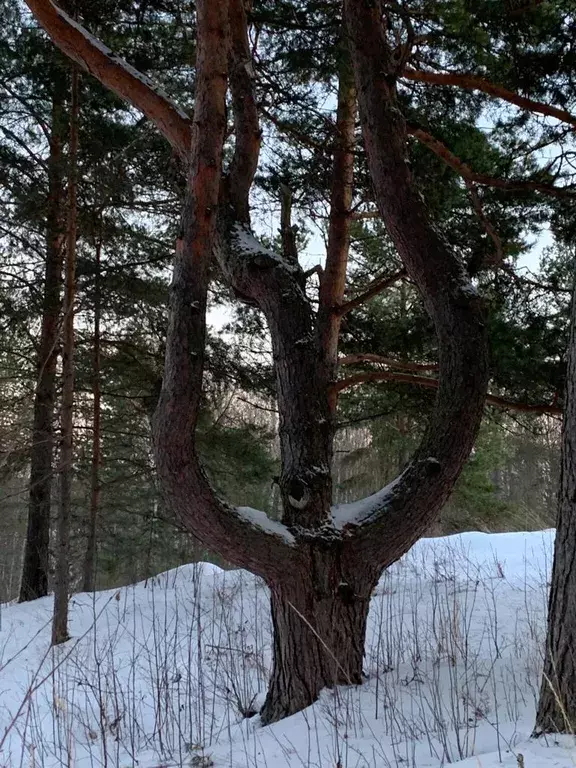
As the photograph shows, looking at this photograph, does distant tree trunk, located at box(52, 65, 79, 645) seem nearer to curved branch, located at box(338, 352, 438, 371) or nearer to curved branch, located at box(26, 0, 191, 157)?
curved branch, located at box(26, 0, 191, 157)

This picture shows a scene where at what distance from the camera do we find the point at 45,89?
7930 millimetres

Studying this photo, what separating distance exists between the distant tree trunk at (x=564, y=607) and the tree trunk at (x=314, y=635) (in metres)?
1.22

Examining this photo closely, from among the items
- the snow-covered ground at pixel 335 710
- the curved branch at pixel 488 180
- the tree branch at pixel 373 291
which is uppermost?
the curved branch at pixel 488 180

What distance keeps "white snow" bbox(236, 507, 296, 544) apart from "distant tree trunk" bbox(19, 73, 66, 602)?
563cm

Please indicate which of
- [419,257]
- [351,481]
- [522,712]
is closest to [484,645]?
[522,712]

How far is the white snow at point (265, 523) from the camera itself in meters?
3.16

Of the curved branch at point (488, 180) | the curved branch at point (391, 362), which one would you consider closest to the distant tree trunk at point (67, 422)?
the curved branch at point (391, 362)

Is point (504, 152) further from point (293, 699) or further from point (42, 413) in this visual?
point (42, 413)

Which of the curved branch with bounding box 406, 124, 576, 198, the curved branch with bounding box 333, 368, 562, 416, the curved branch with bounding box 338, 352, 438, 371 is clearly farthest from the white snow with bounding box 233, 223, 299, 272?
the curved branch with bounding box 338, 352, 438, 371

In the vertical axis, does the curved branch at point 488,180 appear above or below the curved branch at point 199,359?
above

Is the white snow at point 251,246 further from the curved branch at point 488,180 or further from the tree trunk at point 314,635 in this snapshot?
the tree trunk at point 314,635

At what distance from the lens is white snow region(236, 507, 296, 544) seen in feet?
10.4

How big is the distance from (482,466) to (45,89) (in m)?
11.2

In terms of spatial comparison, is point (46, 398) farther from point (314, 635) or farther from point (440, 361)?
point (440, 361)
